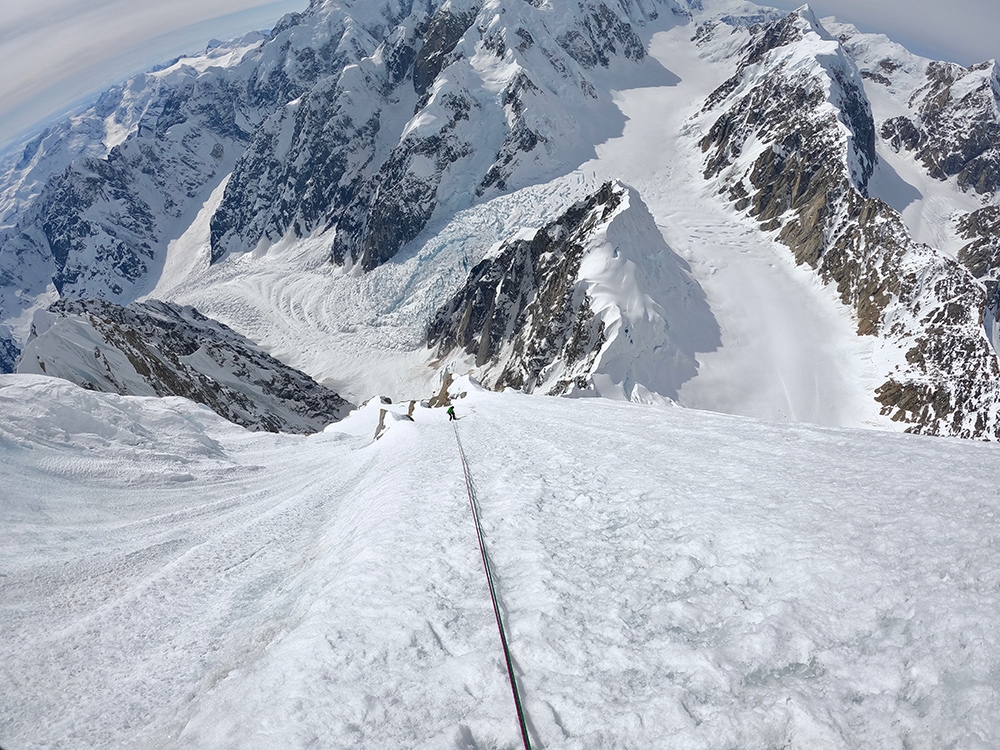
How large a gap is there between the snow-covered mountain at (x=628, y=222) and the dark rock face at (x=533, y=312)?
38 cm

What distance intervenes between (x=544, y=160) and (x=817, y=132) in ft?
147

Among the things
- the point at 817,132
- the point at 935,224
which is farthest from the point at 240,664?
the point at 935,224

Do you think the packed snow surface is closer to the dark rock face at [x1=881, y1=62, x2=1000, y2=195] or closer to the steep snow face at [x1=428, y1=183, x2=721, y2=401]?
the steep snow face at [x1=428, y1=183, x2=721, y2=401]

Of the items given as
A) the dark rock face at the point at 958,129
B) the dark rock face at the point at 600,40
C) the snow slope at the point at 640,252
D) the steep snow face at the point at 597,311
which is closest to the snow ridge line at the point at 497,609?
the steep snow face at the point at 597,311

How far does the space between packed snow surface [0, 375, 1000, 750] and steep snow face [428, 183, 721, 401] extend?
31069mm

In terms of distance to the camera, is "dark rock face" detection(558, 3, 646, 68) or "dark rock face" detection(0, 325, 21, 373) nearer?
"dark rock face" detection(558, 3, 646, 68)

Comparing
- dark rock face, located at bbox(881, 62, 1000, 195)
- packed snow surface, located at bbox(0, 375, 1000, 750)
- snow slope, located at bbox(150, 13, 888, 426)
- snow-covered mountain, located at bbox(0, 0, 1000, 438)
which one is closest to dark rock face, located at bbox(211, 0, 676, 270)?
snow-covered mountain, located at bbox(0, 0, 1000, 438)

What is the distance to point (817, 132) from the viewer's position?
6619 centimetres

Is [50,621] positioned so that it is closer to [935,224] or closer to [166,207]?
[935,224]

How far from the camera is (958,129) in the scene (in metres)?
92.8

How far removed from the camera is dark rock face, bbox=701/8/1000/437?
35375 mm

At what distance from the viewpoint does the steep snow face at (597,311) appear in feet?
131

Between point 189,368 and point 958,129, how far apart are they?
132 m

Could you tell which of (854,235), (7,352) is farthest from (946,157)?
(7,352)
